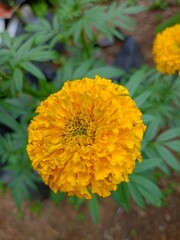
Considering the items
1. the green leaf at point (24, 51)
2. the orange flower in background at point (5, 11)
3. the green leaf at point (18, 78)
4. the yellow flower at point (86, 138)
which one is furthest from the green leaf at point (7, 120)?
the orange flower in background at point (5, 11)

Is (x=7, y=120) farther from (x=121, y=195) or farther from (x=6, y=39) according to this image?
(x=121, y=195)

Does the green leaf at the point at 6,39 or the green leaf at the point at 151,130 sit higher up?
the green leaf at the point at 6,39

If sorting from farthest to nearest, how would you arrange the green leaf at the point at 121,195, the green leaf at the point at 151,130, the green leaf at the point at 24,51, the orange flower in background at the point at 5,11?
1. the orange flower in background at the point at 5,11
2. the green leaf at the point at 24,51
3. the green leaf at the point at 151,130
4. the green leaf at the point at 121,195

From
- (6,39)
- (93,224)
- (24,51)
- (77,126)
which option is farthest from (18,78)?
(93,224)

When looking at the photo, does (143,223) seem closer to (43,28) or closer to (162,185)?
(162,185)

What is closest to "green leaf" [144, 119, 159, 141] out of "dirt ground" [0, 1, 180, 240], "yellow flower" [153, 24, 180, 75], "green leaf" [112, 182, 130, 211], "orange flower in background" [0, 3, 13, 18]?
"green leaf" [112, 182, 130, 211]

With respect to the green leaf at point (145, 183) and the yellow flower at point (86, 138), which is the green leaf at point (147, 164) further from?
the yellow flower at point (86, 138)

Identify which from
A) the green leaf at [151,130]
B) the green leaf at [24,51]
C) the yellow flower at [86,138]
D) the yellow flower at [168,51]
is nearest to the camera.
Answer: the yellow flower at [86,138]

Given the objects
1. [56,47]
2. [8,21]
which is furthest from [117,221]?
[8,21]
